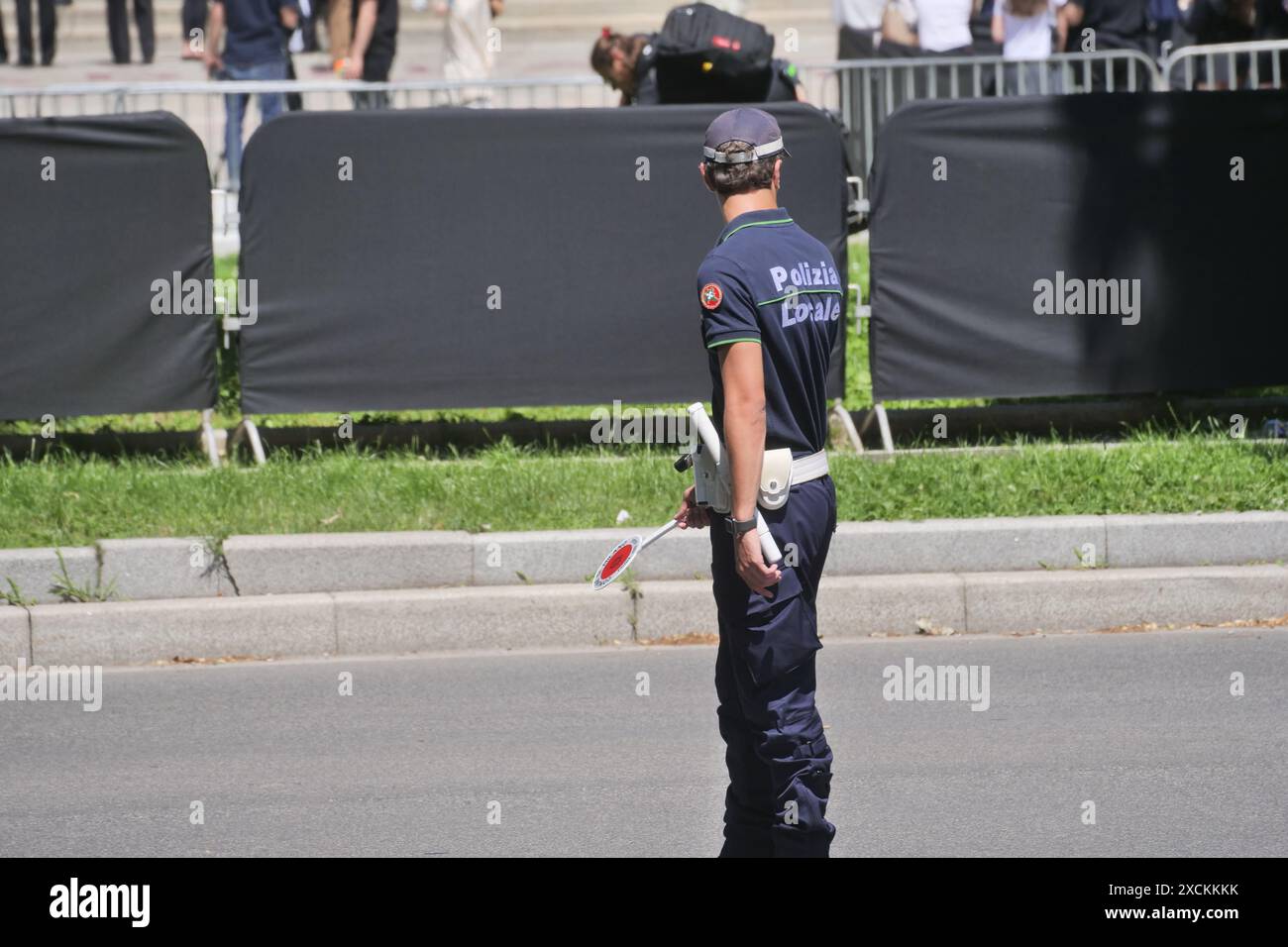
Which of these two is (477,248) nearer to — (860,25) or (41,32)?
(860,25)

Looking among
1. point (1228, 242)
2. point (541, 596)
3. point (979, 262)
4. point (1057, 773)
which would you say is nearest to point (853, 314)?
point (979, 262)

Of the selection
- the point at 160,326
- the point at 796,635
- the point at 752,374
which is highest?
the point at 160,326

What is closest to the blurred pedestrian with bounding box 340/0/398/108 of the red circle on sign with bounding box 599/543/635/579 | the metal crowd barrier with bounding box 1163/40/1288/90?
the metal crowd barrier with bounding box 1163/40/1288/90

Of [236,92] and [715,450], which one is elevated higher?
[236,92]

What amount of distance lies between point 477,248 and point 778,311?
5.10 metres

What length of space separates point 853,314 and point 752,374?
5.96 meters

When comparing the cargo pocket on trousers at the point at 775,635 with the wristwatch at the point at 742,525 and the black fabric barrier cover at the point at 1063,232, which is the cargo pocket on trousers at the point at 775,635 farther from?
the black fabric barrier cover at the point at 1063,232

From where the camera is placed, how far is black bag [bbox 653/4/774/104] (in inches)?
394

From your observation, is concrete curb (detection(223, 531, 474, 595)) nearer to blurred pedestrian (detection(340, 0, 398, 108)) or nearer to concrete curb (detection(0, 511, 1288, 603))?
concrete curb (detection(0, 511, 1288, 603))

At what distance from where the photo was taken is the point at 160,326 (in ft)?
30.3

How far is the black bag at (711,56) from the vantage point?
394 inches

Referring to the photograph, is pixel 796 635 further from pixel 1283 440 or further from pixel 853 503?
pixel 1283 440

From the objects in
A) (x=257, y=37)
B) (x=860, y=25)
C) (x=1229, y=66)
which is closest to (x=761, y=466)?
(x=1229, y=66)

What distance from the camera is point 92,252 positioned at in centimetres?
916
